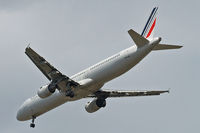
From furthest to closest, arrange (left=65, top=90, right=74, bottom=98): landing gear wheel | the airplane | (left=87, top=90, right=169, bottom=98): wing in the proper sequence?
(left=87, top=90, right=169, bottom=98): wing
(left=65, top=90, right=74, bottom=98): landing gear wheel
the airplane

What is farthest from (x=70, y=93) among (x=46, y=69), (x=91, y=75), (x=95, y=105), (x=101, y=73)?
(x=95, y=105)

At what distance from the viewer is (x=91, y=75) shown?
56.9m

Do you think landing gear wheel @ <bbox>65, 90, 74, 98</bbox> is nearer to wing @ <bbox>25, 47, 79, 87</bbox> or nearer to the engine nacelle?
wing @ <bbox>25, 47, 79, 87</bbox>

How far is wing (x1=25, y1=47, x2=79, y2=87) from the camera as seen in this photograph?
54156mm

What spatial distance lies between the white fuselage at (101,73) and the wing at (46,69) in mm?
1679

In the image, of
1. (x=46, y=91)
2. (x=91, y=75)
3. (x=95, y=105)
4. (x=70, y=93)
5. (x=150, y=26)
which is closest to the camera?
(x=91, y=75)

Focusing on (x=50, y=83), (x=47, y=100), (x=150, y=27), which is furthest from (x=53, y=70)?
(x=150, y=27)

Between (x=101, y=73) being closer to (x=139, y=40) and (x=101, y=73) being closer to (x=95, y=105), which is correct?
(x=139, y=40)

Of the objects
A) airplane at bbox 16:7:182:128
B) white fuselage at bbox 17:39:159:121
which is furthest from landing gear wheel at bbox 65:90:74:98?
white fuselage at bbox 17:39:159:121

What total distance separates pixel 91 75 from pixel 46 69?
4.41 m

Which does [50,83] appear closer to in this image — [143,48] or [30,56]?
[30,56]

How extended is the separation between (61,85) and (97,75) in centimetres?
389

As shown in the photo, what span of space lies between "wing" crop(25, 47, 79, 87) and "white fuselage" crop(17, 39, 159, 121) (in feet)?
5.51

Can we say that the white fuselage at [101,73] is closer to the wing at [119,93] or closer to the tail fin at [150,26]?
the tail fin at [150,26]
